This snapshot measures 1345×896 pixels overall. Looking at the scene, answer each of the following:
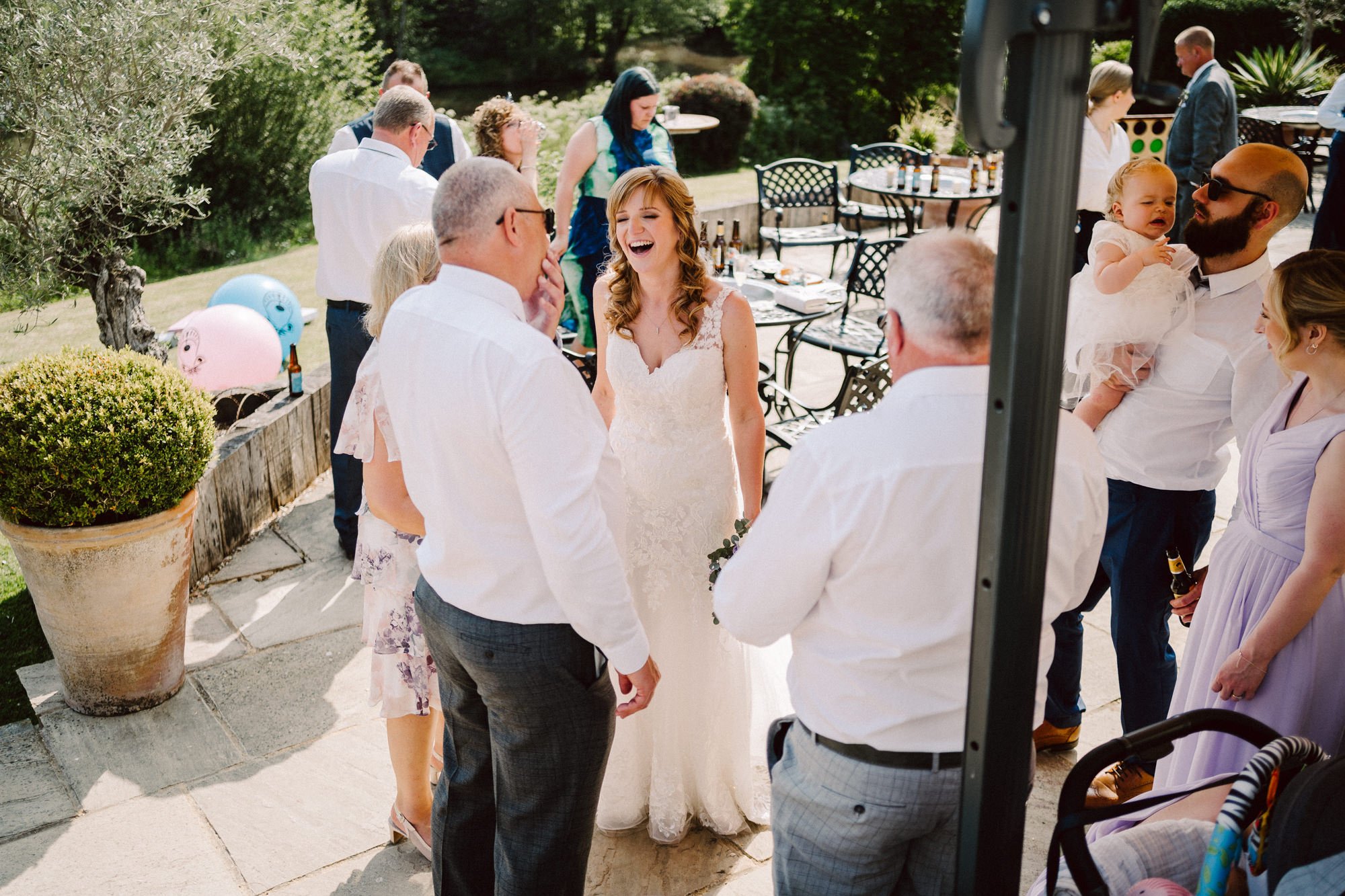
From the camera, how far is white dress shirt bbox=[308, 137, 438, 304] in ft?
15.0

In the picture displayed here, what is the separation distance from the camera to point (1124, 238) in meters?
2.99

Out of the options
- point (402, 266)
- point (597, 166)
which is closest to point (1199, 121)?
point (597, 166)

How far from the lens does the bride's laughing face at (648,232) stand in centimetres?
307

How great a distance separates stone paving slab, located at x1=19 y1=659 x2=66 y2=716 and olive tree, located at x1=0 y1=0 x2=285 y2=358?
6.85ft

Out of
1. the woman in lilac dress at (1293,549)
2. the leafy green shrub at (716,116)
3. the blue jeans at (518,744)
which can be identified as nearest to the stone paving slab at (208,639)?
the blue jeans at (518,744)

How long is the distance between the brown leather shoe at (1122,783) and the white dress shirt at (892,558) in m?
1.63

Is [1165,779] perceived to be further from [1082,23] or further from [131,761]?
[131,761]

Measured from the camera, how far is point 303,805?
3330mm

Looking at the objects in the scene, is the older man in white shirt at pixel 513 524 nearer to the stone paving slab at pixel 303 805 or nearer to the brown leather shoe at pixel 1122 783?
the stone paving slab at pixel 303 805

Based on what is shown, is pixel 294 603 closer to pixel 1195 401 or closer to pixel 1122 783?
pixel 1122 783

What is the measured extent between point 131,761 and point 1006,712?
126 inches

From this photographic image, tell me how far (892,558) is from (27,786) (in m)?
3.11

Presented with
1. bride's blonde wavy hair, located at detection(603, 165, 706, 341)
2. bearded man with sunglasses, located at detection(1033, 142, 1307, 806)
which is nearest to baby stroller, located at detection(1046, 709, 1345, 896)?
bearded man with sunglasses, located at detection(1033, 142, 1307, 806)

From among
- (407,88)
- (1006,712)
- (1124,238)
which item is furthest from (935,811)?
(407,88)
